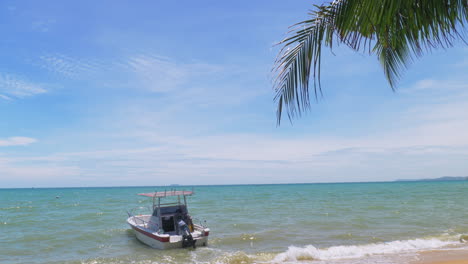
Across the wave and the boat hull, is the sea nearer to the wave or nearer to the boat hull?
the wave

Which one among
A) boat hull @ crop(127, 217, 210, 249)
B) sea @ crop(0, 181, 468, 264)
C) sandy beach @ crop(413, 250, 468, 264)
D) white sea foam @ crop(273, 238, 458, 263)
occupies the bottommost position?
sea @ crop(0, 181, 468, 264)

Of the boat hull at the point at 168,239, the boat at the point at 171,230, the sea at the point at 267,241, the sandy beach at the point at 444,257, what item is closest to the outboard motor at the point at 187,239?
the boat at the point at 171,230

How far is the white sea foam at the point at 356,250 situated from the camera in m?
14.8

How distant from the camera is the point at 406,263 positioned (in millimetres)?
12656

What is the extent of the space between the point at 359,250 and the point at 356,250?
13 cm

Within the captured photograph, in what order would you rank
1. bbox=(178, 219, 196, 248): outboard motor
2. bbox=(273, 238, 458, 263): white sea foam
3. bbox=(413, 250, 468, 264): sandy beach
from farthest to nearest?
bbox=(178, 219, 196, 248): outboard motor → bbox=(273, 238, 458, 263): white sea foam → bbox=(413, 250, 468, 264): sandy beach

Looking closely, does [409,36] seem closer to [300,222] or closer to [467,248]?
[467,248]

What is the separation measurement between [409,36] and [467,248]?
1567 cm

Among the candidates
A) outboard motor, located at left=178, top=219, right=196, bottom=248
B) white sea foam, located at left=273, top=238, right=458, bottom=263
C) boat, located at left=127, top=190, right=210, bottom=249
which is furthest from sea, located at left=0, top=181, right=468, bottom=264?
boat, located at left=127, top=190, right=210, bottom=249

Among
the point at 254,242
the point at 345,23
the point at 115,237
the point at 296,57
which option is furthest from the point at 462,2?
the point at 115,237

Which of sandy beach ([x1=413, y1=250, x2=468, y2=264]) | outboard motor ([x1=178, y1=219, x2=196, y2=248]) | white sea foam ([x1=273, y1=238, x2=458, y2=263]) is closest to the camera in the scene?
sandy beach ([x1=413, y1=250, x2=468, y2=264])

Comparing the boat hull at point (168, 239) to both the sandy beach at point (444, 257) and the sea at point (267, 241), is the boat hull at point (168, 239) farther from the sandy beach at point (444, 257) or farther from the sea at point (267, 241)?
the sandy beach at point (444, 257)

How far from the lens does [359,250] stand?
15.5m

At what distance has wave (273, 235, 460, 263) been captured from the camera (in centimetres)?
1478
